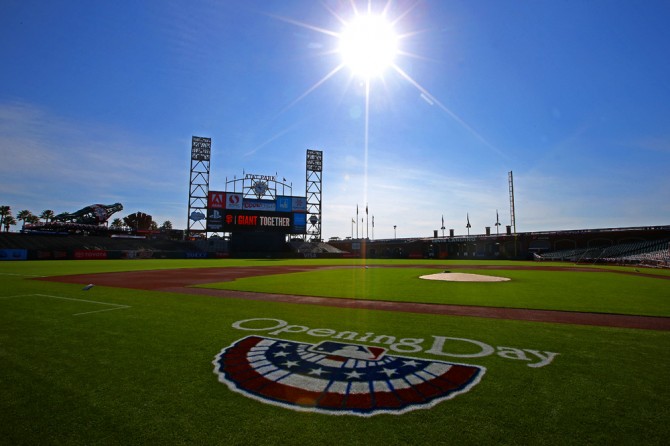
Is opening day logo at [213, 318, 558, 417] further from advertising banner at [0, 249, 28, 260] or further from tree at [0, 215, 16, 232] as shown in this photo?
tree at [0, 215, 16, 232]

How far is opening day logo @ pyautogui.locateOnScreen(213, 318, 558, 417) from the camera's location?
13.1ft

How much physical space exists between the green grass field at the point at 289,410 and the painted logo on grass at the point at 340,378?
202 mm

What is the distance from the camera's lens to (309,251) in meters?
71.4

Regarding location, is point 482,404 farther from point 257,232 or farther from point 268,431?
point 257,232

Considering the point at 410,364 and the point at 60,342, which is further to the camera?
the point at 60,342

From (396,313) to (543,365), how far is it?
4.78m

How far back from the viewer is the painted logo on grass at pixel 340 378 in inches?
155

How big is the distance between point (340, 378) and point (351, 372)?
27 centimetres

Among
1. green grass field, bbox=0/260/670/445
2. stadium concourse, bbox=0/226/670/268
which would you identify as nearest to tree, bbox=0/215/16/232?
stadium concourse, bbox=0/226/670/268

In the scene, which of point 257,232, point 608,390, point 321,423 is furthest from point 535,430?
point 257,232

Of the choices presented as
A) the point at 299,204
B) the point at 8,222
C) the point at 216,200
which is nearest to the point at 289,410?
the point at 216,200

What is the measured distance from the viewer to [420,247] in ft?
268

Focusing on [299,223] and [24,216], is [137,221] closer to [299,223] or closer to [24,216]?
[24,216]

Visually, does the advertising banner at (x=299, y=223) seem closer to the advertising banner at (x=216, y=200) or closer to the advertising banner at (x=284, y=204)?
the advertising banner at (x=284, y=204)
